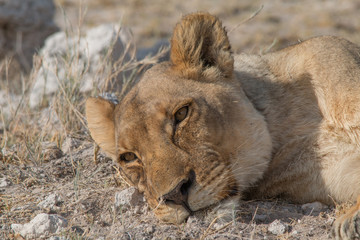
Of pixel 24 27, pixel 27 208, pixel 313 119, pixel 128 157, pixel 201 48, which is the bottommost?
pixel 24 27

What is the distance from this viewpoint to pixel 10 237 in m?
2.98

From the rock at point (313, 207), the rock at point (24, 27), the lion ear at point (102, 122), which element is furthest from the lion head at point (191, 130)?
the rock at point (24, 27)

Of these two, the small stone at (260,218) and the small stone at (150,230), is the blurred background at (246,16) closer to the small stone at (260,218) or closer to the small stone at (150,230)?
the small stone at (260,218)

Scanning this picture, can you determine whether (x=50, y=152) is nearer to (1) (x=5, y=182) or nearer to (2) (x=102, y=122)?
(1) (x=5, y=182)

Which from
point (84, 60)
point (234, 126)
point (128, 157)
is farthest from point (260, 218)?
point (84, 60)

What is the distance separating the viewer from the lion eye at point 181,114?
9.83 feet

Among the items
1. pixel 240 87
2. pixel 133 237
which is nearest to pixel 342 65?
pixel 240 87

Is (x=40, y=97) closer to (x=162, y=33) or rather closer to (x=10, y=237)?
(x=10, y=237)

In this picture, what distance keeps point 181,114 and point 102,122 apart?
88 centimetres

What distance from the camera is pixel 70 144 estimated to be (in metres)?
4.32

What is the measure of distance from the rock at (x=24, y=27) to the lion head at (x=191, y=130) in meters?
5.22

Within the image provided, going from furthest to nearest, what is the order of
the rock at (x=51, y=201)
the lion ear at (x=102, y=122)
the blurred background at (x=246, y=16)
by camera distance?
the blurred background at (x=246, y=16) < the lion ear at (x=102, y=122) < the rock at (x=51, y=201)

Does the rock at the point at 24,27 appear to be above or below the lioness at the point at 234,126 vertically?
below

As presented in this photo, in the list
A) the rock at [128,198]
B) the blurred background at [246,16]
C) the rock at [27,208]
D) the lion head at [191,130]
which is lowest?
the blurred background at [246,16]
